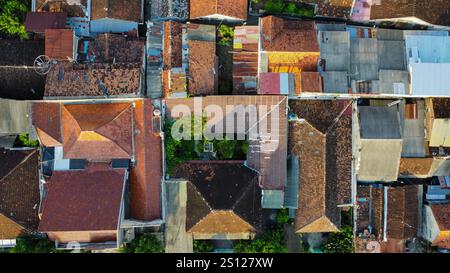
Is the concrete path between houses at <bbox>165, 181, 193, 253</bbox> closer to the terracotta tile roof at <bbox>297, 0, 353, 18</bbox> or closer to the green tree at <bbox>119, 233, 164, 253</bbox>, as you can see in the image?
the green tree at <bbox>119, 233, 164, 253</bbox>

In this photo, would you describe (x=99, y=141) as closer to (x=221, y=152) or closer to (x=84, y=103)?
(x=84, y=103)

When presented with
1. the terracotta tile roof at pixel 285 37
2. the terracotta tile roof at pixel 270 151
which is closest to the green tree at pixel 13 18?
the terracotta tile roof at pixel 270 151

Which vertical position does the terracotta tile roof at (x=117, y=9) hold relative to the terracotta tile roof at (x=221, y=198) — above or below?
above

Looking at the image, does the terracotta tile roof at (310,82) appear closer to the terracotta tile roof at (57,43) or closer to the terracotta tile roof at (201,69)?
the terracotta tile roof at (201,69)

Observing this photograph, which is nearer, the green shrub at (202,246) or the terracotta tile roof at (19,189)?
the terracotta tile roof at (19,189)

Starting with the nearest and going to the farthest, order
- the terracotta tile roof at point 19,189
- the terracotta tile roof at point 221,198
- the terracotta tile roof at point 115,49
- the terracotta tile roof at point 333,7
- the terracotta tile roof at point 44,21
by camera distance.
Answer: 1. the terracotta tile roof at point 221,198
2. the terracotta tile roof at point 19,189
3. the terracotta tile roof at point 44,21
4. the terracotta tile roof at point 115,49
5. the terracotta tile roof at point 333,7

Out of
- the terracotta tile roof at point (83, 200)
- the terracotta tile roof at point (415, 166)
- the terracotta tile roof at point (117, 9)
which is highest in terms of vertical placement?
the terracotta tile roof at point (117, 9)

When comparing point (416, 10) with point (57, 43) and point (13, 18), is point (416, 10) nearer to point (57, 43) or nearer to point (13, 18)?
point (57, 43)

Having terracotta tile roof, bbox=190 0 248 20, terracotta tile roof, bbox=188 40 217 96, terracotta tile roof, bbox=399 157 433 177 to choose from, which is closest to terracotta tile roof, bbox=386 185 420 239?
terracotta tile roof, bbox=399 157 433 177

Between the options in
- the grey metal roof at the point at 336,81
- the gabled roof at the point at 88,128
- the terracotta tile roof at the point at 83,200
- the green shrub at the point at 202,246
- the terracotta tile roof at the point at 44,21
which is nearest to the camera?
the terracotta tile roof at the point at 83,200
